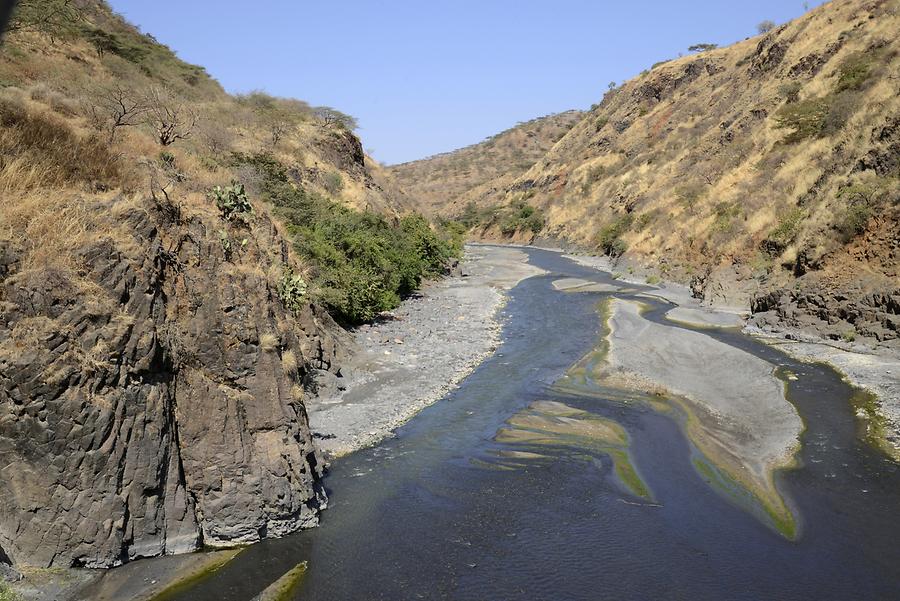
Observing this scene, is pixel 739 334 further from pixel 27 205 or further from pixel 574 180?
pixel 574 180

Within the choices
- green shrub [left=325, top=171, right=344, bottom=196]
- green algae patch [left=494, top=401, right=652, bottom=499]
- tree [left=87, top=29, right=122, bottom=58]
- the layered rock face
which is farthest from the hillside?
tree [left=87, top=29, right=122, bottom=58]

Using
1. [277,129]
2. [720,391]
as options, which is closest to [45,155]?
[720,391]

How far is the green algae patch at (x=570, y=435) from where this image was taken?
46.6 feet

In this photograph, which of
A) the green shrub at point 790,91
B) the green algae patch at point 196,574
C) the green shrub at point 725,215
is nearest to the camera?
the green algae patch at point 196,574

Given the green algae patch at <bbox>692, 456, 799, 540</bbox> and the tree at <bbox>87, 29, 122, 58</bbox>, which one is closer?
the green algae patch at <bbox>692, 456, 799, 540</bbox>

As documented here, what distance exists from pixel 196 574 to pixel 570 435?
9.70 meters

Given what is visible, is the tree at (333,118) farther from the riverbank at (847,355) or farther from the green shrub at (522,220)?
the green shrub at (522,220)

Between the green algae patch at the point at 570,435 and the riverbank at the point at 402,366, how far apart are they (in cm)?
317

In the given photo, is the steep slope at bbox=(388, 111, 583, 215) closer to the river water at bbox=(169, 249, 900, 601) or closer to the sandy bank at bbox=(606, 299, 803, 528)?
the sandy bank at bbox=(606, 299, 803, 528)

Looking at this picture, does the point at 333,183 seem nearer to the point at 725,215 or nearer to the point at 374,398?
the point at 725,215

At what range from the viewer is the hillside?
26.3 m

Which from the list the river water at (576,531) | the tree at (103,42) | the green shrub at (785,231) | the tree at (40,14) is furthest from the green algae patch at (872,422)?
the tree at (103,42)

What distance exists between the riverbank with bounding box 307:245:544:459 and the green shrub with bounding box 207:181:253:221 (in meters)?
5.90

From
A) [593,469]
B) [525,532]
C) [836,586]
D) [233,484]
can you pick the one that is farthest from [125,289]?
[836,586]
